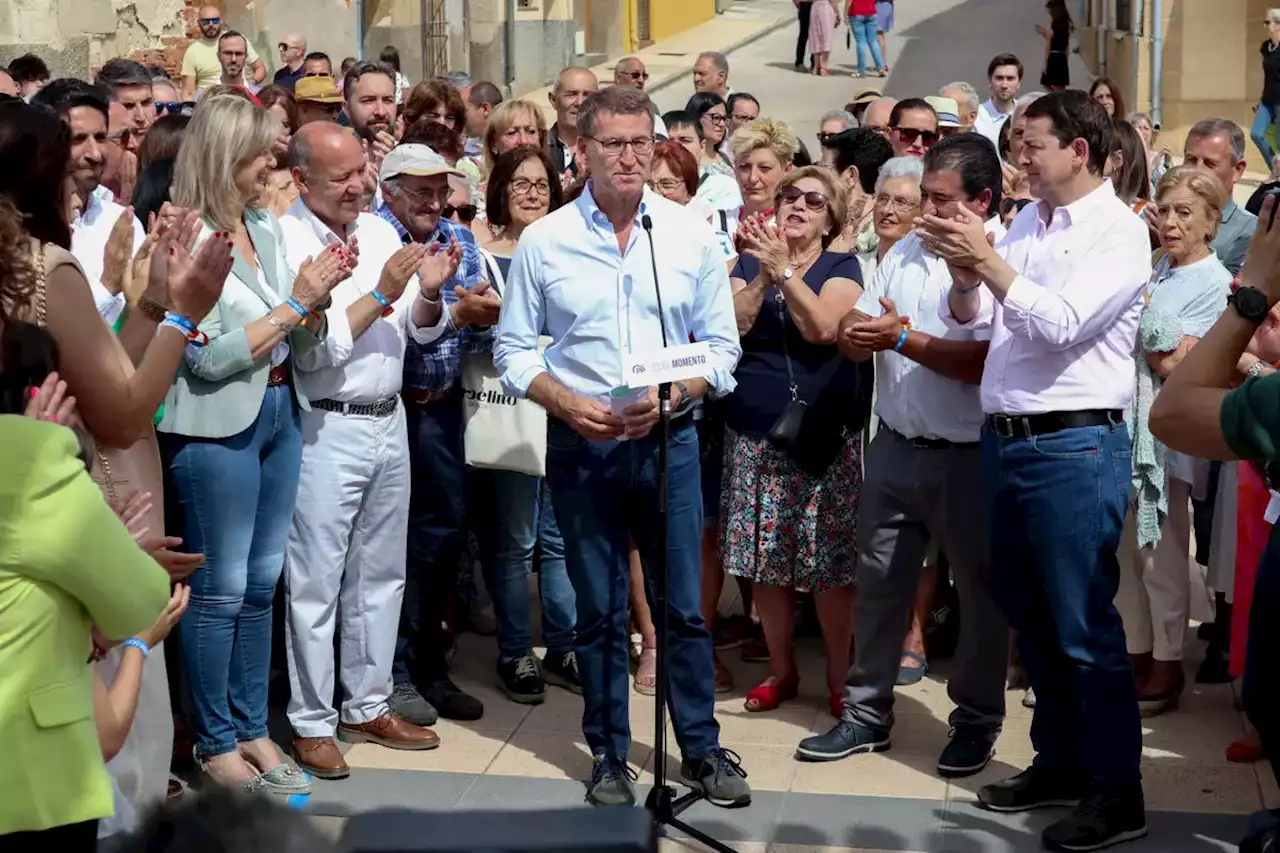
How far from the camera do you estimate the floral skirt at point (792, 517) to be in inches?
241

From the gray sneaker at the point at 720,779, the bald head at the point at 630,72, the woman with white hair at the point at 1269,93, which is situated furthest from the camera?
the woman with white hair at the point at 1269,93

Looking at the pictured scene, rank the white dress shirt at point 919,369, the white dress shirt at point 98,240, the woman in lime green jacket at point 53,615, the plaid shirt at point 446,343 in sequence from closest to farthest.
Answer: the woman in lime green jacket at point 53,615 → the white dress shirt at point 98,240 → the white dress shirt at point 919,369 → the plaid shirt at point 446,343

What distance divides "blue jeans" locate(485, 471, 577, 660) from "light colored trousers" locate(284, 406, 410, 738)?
64 centimetres

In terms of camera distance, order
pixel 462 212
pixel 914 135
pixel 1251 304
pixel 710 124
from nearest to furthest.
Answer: pixel 1251 304
pixel 462 212
pixel 914 135
pixel 710 124

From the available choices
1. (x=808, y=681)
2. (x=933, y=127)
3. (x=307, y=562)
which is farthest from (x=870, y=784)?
(x=933, y=127)

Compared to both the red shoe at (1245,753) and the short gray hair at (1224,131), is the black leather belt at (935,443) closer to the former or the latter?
the red shoe at (1245,753)

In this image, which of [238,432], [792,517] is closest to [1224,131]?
[792,517]

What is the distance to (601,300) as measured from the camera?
17.7ft

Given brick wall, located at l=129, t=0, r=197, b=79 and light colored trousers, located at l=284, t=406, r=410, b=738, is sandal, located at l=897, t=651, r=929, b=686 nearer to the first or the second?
light colored trousers, located at l=284, t=406, r=410, b=738

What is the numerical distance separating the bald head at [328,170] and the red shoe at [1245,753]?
346 centimetres

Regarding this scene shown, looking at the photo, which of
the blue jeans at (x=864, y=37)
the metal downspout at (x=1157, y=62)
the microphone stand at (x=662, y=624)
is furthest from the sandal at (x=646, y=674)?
the blue jeans at (x=864, y=37)

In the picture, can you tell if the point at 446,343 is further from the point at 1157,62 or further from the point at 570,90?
the point at 1157,62

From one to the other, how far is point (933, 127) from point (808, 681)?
2.97 metres

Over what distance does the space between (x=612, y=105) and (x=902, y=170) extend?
1.55 meters
